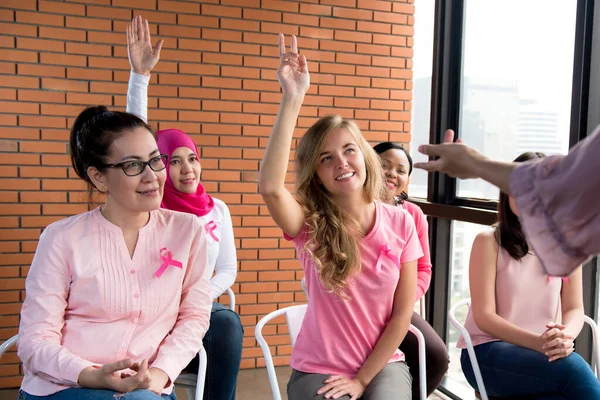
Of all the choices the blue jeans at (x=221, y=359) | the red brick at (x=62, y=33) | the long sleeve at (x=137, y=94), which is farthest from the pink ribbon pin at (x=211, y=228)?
the red brick at (x=62, y=33)

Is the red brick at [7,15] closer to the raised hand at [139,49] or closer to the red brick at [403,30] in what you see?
the raised hand at [139,49]

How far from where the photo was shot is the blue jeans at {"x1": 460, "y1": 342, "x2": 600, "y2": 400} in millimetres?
1956

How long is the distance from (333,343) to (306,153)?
2.30 ft

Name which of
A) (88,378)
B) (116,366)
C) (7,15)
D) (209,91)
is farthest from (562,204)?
(7,15)

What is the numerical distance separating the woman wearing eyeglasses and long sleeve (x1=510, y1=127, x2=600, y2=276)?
1.19 meters

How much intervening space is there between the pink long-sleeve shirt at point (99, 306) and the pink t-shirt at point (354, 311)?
403 millimetres

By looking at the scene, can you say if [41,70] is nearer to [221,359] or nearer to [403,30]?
[221,359]

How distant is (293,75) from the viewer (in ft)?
5.95

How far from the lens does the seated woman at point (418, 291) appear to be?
2391 millimetres

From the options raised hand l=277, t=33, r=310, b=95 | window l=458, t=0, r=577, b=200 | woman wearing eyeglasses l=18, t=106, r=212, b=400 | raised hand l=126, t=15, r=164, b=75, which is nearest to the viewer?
woman wearing eyeglasses l=18, t=106, r=212, b=400

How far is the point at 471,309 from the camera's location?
2.36m

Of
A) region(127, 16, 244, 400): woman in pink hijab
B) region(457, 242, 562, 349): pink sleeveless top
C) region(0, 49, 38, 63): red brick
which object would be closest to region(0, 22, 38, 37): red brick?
region(0, 49, 38, 63): red brick

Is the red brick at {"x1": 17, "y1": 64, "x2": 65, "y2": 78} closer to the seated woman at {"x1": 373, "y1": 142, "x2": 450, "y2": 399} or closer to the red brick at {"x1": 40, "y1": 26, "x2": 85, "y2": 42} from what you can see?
the red brick at {"x1": 40, "y1": 26, "x2": 85, "y2": 42}

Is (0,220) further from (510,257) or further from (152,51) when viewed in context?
(510,257)
